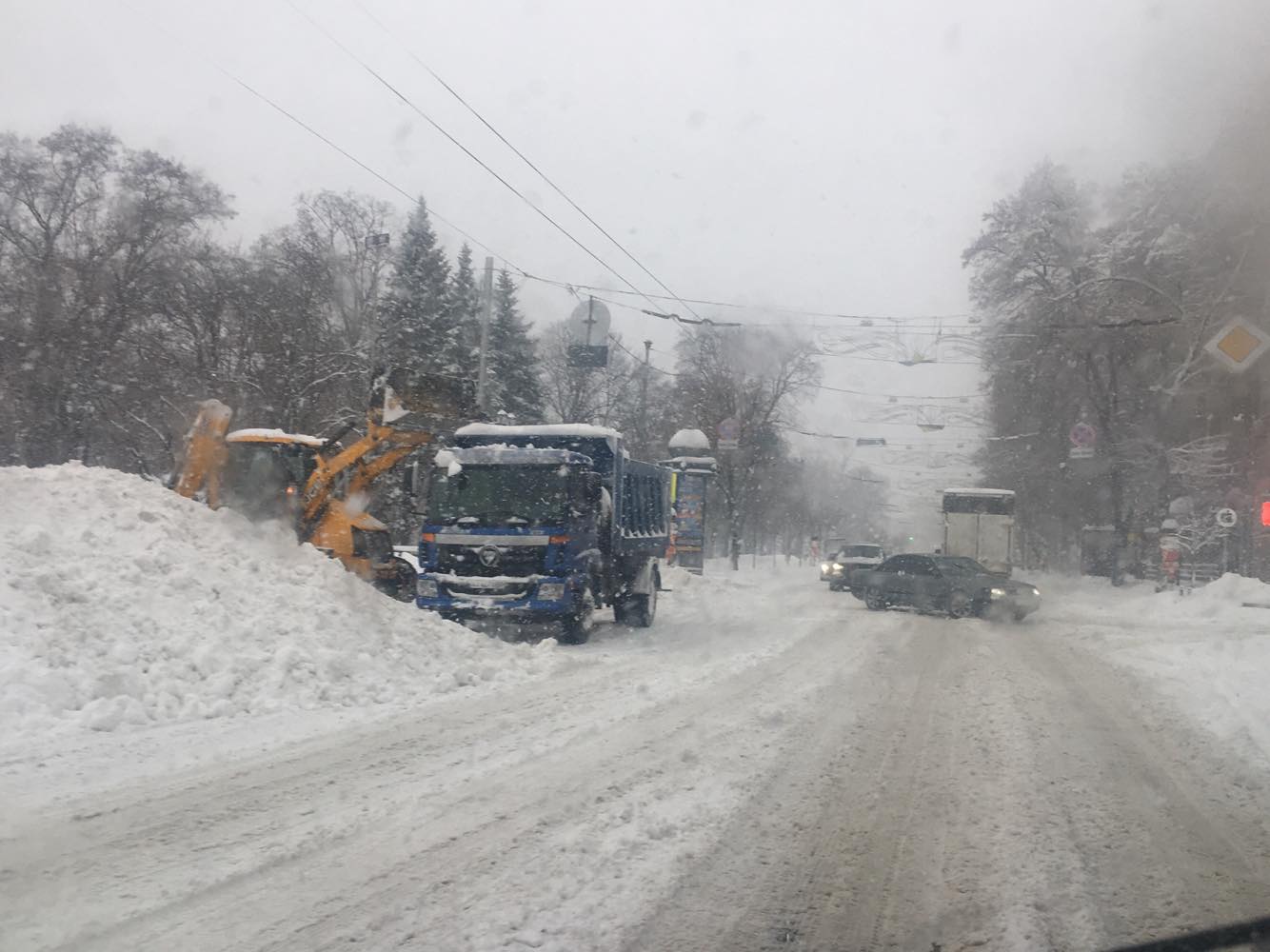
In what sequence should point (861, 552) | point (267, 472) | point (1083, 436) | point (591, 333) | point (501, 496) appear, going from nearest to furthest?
point (501, 496)
point (267, 472)
point (591, 333)
point (1083, 436)
point (861, 552)

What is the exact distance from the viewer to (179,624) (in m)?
9.39

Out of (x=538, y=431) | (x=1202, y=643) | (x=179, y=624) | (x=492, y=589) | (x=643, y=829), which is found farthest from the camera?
(x=1202, y=643)

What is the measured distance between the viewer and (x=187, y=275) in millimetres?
35219

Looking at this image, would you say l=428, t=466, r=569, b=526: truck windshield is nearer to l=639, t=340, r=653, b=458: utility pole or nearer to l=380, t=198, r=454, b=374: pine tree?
l=639, t=340, r=653, b=458: utility pole

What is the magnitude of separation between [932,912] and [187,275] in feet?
118

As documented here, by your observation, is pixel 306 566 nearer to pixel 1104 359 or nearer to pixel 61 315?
pixel 61 315

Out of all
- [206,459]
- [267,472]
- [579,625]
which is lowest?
[579,625]

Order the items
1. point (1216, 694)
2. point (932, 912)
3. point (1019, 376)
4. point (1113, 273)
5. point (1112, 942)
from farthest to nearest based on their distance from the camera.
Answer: point (1019, 376)
point (1113, 273)
point (1216, 694)
point (932, 912)
point (1112, 942)

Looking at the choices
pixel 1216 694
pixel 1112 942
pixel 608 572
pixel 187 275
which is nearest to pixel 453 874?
pixel 1112 942

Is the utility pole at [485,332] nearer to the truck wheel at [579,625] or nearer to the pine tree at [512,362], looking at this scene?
the truck wheel at [579,625]

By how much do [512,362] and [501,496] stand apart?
3909 centimetres

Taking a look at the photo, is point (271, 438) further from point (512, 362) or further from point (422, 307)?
point (512, 362)

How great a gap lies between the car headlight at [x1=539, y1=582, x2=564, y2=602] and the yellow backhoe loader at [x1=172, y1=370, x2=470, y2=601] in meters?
3.12

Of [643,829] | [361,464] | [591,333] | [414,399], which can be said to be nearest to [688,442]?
[591,333]
